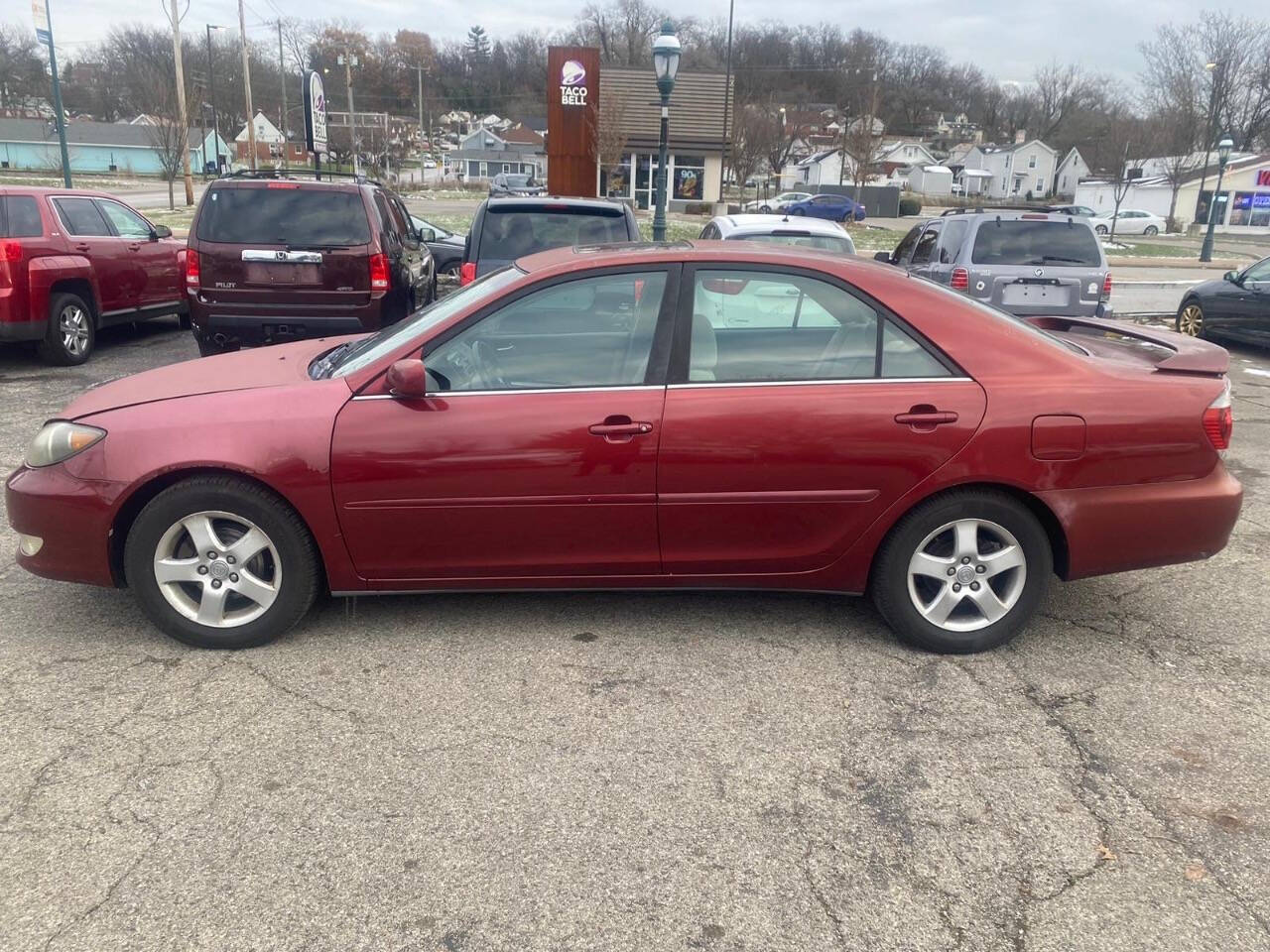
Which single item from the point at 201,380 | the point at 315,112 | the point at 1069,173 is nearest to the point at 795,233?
the point at 201,380

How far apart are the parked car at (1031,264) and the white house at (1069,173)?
8315 centimetres

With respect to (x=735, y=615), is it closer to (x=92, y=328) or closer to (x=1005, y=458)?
(x=1005, y=458)

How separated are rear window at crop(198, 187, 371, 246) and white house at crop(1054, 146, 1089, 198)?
287 ft

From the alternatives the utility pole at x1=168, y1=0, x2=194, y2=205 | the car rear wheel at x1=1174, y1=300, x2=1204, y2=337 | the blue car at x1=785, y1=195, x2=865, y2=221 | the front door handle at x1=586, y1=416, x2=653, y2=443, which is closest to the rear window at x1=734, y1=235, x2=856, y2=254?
the car rear wheel at x1=1174, y1=300, x2=1204, y2=337

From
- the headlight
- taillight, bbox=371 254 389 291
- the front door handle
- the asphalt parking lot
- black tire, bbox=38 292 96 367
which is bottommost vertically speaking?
the asphalt parking lot

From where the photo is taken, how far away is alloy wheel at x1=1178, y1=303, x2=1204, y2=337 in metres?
12.6

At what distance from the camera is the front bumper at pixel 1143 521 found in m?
3.81

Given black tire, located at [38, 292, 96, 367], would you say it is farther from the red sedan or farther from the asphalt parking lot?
the red sedan

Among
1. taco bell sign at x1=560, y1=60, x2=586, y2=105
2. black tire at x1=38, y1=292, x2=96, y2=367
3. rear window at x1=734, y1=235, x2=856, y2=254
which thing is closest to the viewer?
black tire at x1=38, y1=292, x2=96, y2=367

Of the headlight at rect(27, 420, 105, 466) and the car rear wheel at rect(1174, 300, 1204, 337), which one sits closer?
the headlight at rect(27, 420, 105, 466)

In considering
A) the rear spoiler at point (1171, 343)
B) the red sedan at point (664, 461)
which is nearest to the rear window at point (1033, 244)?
the rear spoiler at point (1171, 343)

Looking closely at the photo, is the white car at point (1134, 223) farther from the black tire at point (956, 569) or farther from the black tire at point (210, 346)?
the black tire at point (956, 569)

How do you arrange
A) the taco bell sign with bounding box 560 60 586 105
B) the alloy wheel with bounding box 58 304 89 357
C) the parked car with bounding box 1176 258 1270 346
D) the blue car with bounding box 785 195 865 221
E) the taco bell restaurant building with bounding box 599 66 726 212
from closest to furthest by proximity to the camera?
the alloy wheel with bounding box 58 304 89 357 → the parked car with bounding box 1176 258 1270 346 → the taco bell sign with bounding box 560 60 586 105 → the taco bell restaurant building with bounding box 599 66 726 212 → the blue car with bounding box 785 195 865 221

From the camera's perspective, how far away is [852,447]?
3719 mm
